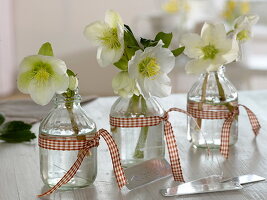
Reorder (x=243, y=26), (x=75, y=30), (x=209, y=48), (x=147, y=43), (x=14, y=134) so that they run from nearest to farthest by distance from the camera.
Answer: (x=147, y=43), (x=209, y=48), (x=243, y=26), (x=14, y=134), (x=75, y=30)

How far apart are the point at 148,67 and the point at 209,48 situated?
20 cm

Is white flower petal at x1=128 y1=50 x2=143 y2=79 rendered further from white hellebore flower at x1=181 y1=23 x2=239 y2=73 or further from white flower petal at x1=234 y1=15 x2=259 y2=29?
white flower petal at x1=234 y1=15 x2=259 y2=29

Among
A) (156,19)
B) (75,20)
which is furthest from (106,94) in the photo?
(156,19)

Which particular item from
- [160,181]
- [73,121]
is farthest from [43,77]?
[160,181]

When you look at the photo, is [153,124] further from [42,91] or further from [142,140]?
Result: [42,91]

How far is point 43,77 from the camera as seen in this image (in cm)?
106

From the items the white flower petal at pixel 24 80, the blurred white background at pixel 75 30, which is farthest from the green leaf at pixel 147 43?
the blurred white background at pixel 75 30

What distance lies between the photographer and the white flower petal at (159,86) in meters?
1.13

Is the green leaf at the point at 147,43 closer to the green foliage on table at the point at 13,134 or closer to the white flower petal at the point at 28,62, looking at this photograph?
the white flower petal at the point at 28,62

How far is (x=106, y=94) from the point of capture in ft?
18.8

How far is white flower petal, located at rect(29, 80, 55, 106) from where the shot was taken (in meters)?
1.06

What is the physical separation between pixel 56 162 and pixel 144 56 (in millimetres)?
264

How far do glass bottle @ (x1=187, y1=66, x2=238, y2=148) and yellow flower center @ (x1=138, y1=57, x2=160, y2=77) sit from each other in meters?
0.29

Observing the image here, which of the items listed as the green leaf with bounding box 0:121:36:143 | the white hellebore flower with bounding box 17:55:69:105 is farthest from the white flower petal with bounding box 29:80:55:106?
the green leaf with bounding box 0:121:36:143
